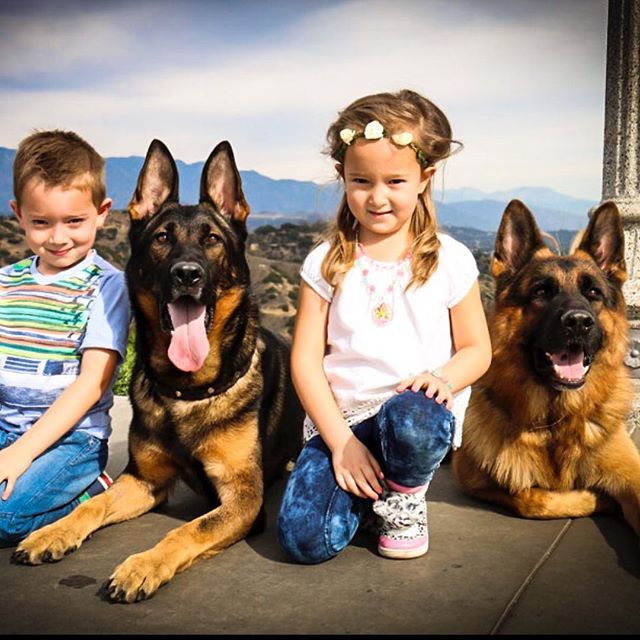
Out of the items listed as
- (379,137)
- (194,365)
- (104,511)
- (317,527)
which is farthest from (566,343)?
(104,511)

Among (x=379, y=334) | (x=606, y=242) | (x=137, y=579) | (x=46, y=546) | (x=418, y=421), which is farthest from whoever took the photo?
(x=606, y=242)

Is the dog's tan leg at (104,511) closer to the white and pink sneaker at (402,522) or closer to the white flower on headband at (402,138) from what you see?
the white and pink sneaker at (402,522)

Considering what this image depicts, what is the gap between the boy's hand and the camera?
3.16 m

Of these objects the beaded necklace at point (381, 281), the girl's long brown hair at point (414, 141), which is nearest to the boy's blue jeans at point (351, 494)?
the beaded necklace at point (381, 281)

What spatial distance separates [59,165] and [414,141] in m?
1.61

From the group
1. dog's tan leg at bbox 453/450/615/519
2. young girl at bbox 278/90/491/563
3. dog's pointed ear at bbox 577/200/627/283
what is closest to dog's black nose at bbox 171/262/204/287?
young girl at bbox 278/90/491/563

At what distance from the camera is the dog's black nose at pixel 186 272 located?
308 centimetres

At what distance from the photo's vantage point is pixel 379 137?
3.06m

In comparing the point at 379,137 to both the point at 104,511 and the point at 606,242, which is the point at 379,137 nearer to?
the point at 606,242

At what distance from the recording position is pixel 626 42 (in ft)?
18.2

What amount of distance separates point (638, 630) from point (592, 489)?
45.6 inches

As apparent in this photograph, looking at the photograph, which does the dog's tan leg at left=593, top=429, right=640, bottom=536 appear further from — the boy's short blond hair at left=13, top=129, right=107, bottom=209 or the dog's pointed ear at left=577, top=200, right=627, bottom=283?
the boy's short blond hair at left=13, top=129, right=107, bottom=209

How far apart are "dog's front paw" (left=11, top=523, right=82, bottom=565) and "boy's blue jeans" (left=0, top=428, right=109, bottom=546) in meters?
0.15

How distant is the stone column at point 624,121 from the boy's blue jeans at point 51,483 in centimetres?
376
